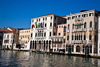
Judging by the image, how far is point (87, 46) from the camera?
1708 inches

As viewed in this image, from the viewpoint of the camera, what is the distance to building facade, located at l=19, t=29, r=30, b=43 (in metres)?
68.3

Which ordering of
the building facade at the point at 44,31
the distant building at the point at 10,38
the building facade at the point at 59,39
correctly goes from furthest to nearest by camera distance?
the distant building at the point at 10,38 → the building facade at the point at 44,31 → the building facade at the point at 59,39

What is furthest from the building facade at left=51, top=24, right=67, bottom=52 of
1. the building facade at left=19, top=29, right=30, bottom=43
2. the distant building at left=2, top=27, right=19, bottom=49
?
the distant building at left=2, top=27, right=19, bottom=49

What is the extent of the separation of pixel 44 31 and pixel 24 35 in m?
14.7

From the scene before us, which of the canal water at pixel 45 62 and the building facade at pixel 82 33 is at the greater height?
the building facade at pixel 82 33

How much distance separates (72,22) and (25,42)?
2805cm

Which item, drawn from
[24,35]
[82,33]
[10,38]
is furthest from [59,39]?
[10,38]

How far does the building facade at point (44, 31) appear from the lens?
55.9 m

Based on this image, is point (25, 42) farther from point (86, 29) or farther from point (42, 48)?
point (86, 29)

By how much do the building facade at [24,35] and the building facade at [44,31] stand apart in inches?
196

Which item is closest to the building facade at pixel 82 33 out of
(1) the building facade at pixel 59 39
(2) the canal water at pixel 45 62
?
(1) the building facade at pixel 59 39

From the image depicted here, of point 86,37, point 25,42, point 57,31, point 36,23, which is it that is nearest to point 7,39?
point 25,42

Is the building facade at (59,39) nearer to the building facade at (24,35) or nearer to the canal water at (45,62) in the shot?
the canal water at (45,62)

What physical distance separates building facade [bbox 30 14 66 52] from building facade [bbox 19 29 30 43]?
4.99 meters
